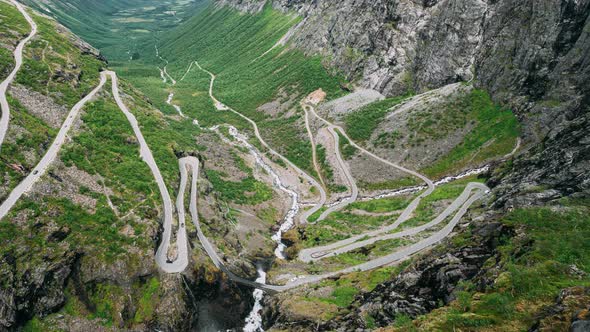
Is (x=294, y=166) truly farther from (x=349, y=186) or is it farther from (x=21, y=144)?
(x=21, y=144)

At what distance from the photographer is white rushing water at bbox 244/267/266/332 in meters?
51.9

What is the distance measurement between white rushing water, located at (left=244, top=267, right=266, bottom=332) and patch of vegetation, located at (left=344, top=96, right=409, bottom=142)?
54.1 metres

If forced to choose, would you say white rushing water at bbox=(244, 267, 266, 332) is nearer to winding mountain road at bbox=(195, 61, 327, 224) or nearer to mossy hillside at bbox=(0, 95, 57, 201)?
winding mountain road at bbox=(195, 61, 327, 224)

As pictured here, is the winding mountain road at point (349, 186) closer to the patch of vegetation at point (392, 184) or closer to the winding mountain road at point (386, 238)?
the patch of vegetation at point (392, 184)

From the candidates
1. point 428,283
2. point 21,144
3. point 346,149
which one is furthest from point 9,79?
point 428,283

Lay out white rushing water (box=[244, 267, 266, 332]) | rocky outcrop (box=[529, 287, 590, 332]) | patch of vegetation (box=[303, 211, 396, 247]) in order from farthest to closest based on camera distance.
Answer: patch of vegetation (box=[303, 211, 396, 247]), white rushing water (box=[244, 267, 266, 332]), rocky outcrop (box=[529, 287, 590, 332])

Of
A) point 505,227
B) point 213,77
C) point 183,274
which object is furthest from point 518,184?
point 213,77

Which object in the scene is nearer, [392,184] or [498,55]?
[392,184]

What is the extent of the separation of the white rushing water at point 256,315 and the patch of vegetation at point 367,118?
54.1 metres

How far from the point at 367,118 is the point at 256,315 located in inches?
2635

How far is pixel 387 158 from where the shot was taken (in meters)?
91.8

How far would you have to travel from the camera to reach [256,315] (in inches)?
2120

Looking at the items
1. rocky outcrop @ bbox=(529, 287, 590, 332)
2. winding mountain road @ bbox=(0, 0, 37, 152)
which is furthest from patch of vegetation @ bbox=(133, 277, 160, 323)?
rocky outcrop @ bbox=(529, 287, 590, 332)

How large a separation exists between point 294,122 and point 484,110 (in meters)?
55.4
